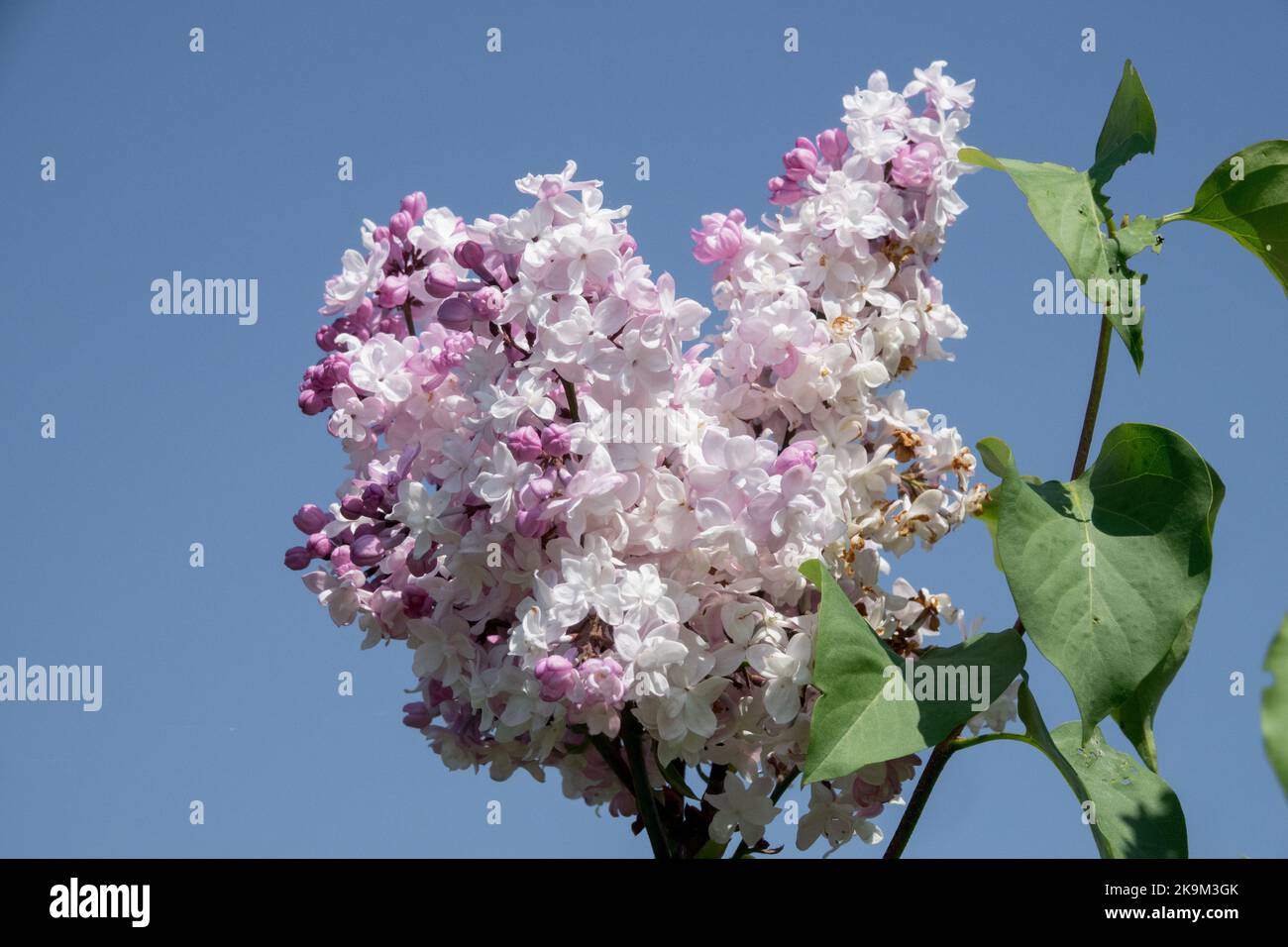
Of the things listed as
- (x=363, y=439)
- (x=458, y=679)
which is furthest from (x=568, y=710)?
(x=363, y=439)

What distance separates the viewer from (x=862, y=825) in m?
0.89

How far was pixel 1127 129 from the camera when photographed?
0.86m

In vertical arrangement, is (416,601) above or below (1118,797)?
above

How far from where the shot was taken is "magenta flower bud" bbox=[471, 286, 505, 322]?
0.78 m

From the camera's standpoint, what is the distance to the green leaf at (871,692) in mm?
699

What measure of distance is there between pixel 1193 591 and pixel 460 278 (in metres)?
0.48

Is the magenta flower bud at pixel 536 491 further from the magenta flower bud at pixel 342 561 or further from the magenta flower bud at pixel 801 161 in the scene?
the magenta flower bud at pixel 801 161

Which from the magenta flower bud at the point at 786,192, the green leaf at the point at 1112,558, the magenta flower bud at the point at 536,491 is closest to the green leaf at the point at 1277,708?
the green leaf at the point at 1112,558

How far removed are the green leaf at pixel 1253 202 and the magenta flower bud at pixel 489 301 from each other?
16.9 inches

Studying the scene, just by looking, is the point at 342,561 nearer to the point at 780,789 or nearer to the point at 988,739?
the point at 780,789

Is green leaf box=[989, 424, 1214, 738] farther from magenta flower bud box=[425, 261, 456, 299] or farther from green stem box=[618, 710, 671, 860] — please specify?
magenta flower bud box=[425, 261, 456, 299]

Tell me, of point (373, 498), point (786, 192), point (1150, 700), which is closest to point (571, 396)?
point (373, 498)

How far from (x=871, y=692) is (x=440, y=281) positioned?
354 mm

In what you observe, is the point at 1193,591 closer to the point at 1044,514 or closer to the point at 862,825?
the point at 1044,514
